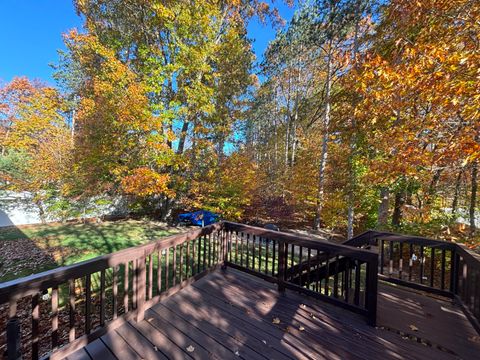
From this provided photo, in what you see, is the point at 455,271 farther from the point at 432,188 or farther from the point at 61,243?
the point at 61,243

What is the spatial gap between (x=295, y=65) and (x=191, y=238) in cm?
1270

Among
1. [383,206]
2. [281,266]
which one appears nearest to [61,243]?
[281,266]

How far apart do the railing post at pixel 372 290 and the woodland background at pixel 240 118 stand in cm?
207

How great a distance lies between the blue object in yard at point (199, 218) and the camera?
955cm

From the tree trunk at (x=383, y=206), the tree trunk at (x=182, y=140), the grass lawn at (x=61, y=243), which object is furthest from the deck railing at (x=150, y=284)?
the tree trunk at (x=182, y=140)

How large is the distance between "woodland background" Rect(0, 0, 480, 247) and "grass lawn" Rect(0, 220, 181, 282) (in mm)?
1437

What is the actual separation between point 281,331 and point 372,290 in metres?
1.09

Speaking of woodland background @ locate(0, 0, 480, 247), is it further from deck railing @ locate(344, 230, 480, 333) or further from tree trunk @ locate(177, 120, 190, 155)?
deck railing @ locate(344, 230, 480, 333)

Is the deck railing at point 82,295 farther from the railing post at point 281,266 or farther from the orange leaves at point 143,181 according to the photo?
the orange leaves at point 143,181

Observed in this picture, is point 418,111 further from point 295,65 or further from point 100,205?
point 100,205

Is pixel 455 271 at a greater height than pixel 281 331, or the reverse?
pixel 455 271

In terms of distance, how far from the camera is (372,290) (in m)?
2.34

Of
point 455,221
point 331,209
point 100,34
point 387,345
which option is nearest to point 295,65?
point 331,209

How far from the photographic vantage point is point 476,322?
226 centimetres
